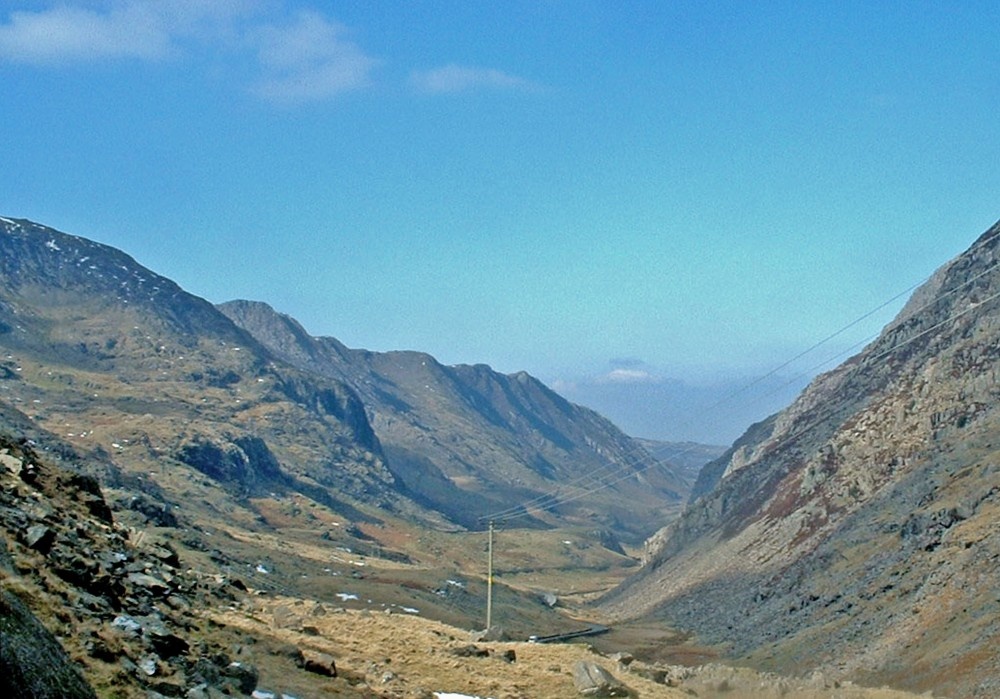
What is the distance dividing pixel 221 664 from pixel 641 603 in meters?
153

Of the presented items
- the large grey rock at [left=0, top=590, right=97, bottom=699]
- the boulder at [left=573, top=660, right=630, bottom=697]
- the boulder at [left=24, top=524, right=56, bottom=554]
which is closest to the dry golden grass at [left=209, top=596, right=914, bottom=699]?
the boulder at [left=573, top=660, right=630, bottom=697]

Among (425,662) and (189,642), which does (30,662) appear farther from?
(425,662)

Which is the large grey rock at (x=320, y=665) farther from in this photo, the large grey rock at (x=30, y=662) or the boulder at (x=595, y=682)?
the large grey rock at (x=30, y=662)

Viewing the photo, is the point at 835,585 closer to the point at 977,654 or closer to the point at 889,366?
the point at 977,654

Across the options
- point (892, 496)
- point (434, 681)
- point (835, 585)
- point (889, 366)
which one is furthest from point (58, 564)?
point (889, 366)

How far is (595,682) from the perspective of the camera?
37562mm

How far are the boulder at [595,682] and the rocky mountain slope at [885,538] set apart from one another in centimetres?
3637

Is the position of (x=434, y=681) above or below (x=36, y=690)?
below

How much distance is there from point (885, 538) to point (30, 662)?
112707mm

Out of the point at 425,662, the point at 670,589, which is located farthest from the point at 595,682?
the point at 670,589

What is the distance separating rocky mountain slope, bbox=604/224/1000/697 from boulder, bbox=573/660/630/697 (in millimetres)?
36365

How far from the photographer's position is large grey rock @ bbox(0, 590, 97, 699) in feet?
45.8

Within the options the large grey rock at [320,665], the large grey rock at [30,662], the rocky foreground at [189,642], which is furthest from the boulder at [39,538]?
the large grey rock at [30,662]

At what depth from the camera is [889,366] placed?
6885 inches
